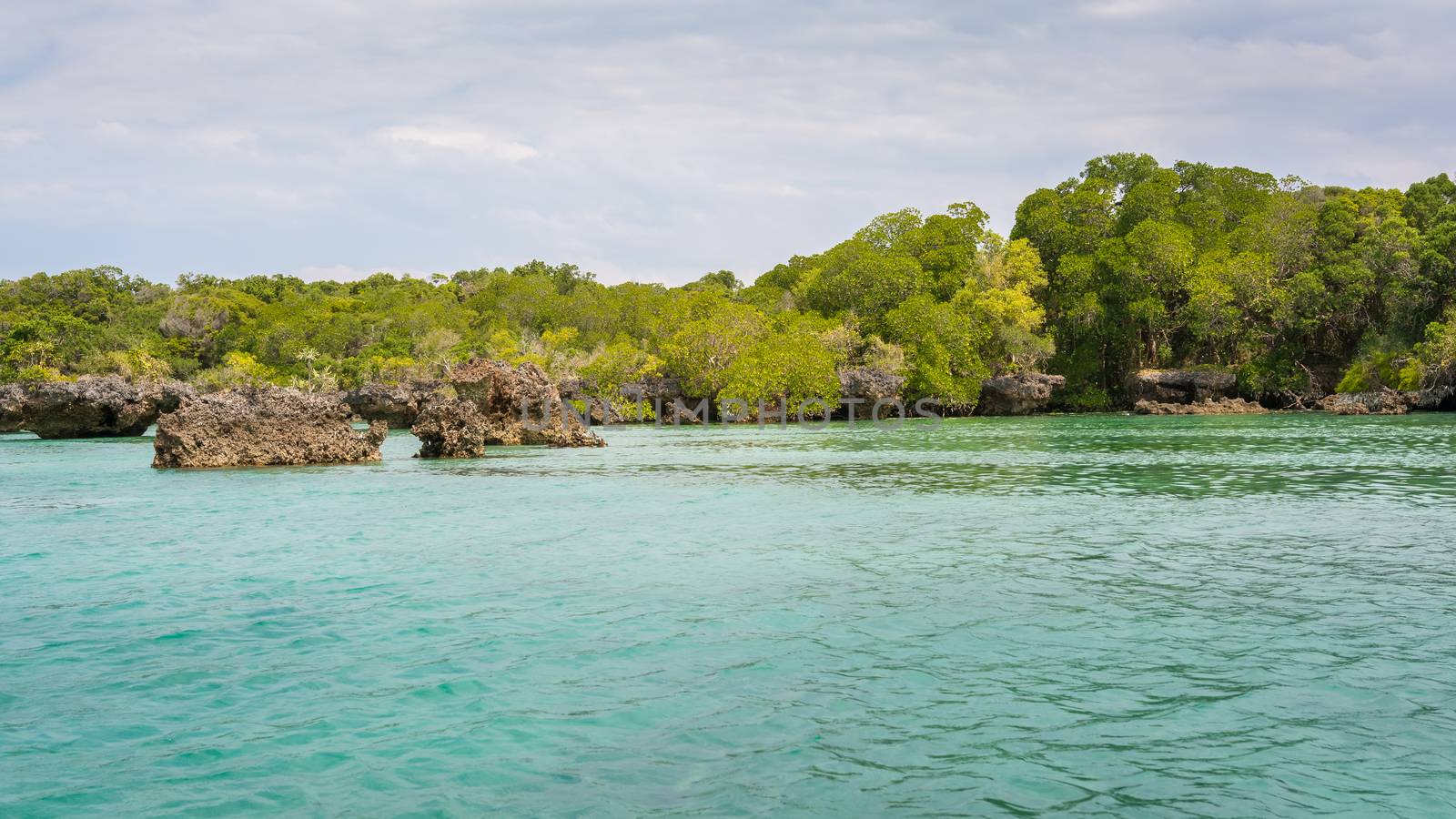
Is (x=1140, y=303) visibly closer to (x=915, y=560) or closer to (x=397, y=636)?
(x=915, y=560)

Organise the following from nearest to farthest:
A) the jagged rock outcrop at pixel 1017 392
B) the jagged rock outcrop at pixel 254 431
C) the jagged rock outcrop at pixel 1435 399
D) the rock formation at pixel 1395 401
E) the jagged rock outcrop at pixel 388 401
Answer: the jagged rock outcrop at pixel 254 431
the jagged rock outcrop at pixel 1435 399
the rock formation at pixel 1395 401
the jagged rock outcrop at pixel 388 401
the jagged rock outcrop at pixel 1017 392

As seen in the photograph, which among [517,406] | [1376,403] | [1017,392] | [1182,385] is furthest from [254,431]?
[1182,385]

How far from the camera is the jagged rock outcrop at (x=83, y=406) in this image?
33719mm

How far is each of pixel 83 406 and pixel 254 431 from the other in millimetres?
17501

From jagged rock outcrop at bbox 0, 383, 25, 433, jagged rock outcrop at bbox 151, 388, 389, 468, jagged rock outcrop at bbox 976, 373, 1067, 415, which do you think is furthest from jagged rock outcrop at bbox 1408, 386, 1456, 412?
jagged rock outcrop at bbox 0, 383, 25, 433

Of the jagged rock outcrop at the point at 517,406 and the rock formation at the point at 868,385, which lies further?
the rock formation at the point at 868,385

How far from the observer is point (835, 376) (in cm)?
4712

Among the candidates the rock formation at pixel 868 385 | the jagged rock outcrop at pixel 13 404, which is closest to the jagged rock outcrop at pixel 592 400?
the rock formation at pixel 868 385

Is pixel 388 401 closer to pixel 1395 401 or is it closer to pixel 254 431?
pixel 254 431

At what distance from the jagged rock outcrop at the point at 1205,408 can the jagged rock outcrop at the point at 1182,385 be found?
4.37 feet

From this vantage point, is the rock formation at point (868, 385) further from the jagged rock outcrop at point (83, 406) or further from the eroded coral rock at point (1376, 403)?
the jagged rock outcrop at point (83, 406)

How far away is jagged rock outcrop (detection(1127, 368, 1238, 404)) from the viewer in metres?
48.5

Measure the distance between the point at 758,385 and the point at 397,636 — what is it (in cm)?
3875

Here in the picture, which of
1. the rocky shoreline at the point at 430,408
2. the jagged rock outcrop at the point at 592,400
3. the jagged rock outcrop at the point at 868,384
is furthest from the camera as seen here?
the jagged rock outcrop at the point at 868,384
